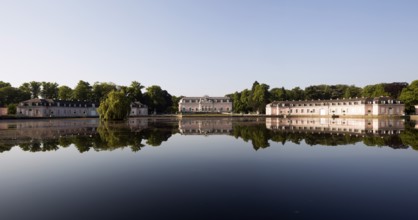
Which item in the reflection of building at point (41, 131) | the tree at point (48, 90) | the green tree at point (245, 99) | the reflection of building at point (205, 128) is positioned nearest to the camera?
the reflection of building at point (41, 131)

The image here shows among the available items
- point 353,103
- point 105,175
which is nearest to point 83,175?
point 105,175

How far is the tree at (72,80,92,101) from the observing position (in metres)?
86.1

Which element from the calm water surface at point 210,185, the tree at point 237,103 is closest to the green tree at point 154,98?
the tree at point 237,103

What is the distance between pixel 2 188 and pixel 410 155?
48.3 feet

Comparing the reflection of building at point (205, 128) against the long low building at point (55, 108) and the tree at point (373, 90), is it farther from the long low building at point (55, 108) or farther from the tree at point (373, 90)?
the tree at point (373, 90)

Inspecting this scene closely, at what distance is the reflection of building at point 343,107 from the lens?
6606cm

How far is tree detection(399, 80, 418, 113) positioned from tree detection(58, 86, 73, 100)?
89.8 m

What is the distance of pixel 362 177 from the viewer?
8477 millimetres

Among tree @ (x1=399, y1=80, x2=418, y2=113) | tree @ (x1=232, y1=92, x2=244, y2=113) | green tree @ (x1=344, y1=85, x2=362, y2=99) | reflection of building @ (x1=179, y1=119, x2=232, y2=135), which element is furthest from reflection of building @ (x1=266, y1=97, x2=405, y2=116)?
reflection of building @ (x1=179, y1=119, x2=232, y2=135)

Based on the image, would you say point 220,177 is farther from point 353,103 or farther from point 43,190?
point 353,103

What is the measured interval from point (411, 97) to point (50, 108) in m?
85.3

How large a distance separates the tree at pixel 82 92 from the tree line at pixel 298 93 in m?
47.1

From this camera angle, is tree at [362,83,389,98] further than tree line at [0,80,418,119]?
No

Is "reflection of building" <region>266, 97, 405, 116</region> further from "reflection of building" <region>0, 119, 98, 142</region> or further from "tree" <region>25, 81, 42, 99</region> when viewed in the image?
"tree" <region>25, 81, 42, 99</region>
